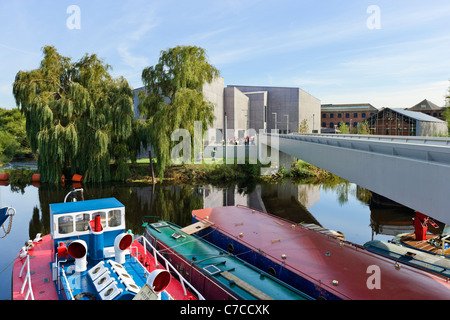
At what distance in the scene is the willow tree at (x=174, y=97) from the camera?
107 feet

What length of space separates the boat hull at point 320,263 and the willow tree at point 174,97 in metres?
19.9

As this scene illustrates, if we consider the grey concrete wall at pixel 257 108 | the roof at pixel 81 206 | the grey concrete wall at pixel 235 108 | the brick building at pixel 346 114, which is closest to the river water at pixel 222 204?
the roof at pixel 81 206

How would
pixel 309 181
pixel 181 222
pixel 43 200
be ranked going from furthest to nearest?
1. pixel 309 181
2. pixel 43 200
3. pixel 181 222

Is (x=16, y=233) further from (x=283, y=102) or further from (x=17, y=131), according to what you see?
(x=283, y=102)

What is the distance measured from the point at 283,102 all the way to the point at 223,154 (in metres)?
34.2

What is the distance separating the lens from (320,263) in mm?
10039

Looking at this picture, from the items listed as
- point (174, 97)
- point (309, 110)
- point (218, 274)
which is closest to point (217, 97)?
point (309, 110)

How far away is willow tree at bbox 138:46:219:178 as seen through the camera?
107ft

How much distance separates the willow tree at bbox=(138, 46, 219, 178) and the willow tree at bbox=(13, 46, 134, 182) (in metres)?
2.59

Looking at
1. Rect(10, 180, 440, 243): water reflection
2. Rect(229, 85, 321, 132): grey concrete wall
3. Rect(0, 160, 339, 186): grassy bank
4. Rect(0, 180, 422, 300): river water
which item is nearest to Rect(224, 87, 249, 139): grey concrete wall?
Rect(229, 85, 321, 132): grey concrete wall

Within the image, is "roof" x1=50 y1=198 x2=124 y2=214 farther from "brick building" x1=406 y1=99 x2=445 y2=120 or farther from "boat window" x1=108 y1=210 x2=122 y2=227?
"brick building" x1=406 y1=99 x2=445 y2=120

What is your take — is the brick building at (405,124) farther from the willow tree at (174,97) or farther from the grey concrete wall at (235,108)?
the willow tree at (174,97)

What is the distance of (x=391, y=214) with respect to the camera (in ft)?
79.2
